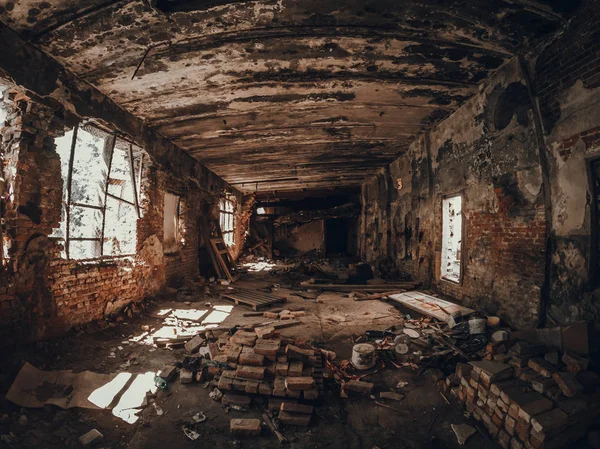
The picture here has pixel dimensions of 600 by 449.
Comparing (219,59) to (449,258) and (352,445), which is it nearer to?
(352,445)

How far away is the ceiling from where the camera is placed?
9.44 ft

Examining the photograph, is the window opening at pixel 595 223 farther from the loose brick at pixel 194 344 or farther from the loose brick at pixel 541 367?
the loose brick at pixel 194 344

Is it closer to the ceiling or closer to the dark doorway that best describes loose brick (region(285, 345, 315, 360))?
the ceiling

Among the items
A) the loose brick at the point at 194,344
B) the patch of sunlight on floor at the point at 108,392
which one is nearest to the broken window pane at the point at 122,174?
the loose brick at the point at 194,344

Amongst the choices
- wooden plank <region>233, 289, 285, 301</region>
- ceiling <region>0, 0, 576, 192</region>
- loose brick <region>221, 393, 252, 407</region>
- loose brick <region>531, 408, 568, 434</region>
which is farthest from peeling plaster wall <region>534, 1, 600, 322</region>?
wooden plank <region>233, 289, 285, 301</region>

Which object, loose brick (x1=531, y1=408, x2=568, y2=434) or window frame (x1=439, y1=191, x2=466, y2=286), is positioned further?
window frame (x1=439, y1=191, x2=466, y2=286)

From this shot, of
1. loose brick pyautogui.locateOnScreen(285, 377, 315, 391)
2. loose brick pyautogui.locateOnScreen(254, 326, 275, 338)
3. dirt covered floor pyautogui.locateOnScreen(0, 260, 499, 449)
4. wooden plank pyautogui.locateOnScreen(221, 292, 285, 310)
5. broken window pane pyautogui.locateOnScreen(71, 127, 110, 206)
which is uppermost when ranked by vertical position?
broken window pane pyautogui.locateOnScreen(71, 127, 110, 206)

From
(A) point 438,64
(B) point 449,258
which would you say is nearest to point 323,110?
(A) point 438,64

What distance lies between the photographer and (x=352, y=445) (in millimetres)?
2336

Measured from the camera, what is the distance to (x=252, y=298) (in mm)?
6383

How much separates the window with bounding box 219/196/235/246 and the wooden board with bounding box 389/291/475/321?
24.7 feet

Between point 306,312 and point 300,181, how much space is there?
6.89m

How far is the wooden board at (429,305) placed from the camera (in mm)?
4737

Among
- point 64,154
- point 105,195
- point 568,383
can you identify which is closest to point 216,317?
point 105,195
